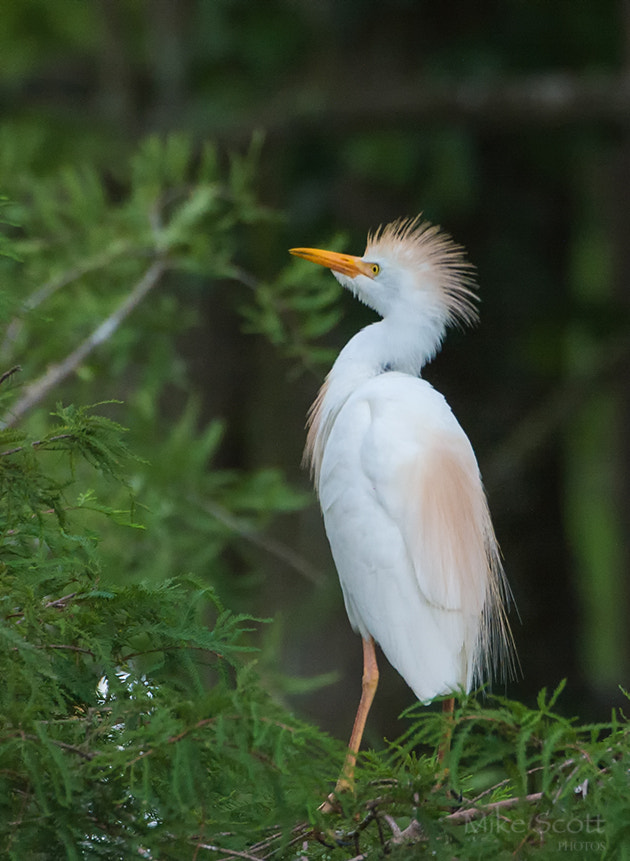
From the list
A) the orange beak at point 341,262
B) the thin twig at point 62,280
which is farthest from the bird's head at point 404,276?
the thin twig at point 62,280

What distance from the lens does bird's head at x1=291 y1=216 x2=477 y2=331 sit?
4.19 feet

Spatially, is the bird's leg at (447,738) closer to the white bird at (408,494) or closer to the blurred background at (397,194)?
the white bird at (408,494)

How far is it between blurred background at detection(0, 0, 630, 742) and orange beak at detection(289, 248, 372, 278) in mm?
1915

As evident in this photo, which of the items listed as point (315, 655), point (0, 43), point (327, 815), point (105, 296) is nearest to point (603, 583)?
point (315, 655)

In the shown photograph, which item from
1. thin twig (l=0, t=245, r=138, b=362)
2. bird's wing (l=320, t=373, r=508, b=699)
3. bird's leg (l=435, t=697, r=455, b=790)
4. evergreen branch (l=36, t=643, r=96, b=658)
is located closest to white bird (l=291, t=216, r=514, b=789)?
bird's wing (l=320, t=373, r=508, b=699)

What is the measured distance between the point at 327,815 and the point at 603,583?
6326 mm

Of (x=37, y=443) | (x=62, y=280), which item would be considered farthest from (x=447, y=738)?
(x=62, y=280)

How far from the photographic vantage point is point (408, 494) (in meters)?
1.24

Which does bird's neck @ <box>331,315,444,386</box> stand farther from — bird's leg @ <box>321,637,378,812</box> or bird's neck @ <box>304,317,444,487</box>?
bird's leg @ <box>321,637,378,812</box>

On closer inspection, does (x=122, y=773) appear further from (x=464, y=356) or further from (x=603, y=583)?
(x=603, y=583)

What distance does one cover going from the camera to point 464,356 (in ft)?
12.4

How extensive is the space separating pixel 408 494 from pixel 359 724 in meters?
0.26

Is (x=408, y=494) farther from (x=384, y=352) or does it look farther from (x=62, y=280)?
(x=62, y=280)

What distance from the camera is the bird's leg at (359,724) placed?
3.16 ft
